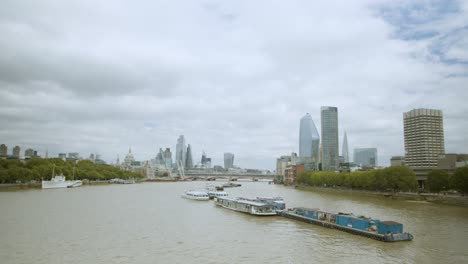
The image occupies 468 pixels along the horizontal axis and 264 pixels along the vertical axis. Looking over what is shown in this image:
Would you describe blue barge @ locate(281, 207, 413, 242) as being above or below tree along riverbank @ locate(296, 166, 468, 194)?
below

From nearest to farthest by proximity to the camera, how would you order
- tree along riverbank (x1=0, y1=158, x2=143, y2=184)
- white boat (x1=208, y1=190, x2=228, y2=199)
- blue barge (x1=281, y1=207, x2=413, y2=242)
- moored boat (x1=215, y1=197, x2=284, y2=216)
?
1. blue barge (x1=281, y1=207, x2=413, y2=242)
2. moored boat (x1=215, y1=197, x2=284, y2=216)
3. white boat (x1=208, y1=190, x2=228, y2=199)
4. tree along riverbank (x1=0, y1=158, x2=143, y2=184)

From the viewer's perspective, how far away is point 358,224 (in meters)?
43.8

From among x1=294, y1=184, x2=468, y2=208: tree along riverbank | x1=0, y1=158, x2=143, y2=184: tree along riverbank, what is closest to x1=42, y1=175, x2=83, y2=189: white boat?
x1=0, y1=158, x2=143, y2=184: tree along riverbank

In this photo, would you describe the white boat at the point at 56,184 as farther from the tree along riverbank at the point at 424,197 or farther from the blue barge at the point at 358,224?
the blue barge at the point at 358,224

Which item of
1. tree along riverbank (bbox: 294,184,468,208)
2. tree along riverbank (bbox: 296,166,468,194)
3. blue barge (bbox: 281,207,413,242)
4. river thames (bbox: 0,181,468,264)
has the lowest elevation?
river thames (bbox: 0,181,468,264)

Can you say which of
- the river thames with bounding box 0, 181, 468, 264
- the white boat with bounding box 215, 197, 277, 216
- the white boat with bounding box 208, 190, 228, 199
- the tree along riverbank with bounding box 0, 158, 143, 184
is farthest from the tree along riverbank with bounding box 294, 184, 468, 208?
the tree along riverbank with bounding box 0, 158, 143, 184

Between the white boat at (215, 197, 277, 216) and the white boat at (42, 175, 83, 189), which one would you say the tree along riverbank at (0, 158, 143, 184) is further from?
the white boat at (215, 197, 277, 216)

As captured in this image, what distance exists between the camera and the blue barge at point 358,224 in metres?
39.4

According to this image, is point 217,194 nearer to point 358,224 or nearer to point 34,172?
point 358,224

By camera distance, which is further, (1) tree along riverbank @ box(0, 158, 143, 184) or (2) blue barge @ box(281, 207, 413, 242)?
(1) tree along riverbank @ box(0, 158, 143, 184)

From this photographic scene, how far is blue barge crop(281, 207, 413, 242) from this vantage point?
39431mm

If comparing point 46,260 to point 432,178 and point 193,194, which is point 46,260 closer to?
point 193,194

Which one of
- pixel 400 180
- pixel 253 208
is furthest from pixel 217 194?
pixel 400 180

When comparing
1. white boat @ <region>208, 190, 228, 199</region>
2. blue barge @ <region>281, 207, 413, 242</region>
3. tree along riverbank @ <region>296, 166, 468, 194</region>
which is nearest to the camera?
blue barge @ <region>281, 207, 413, 242</region>
